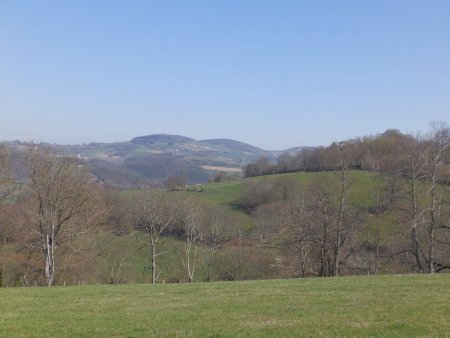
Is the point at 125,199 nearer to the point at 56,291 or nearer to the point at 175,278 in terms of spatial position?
the point at 175,278

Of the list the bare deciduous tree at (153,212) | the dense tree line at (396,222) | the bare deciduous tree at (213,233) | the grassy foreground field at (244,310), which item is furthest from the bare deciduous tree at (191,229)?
the grassy foreground field at (244,310)

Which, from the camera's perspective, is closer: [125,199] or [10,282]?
[10,282]

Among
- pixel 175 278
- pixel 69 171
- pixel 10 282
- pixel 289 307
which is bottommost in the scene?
pixel 175 278

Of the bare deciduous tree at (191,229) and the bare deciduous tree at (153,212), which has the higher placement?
the bare deciduous tree at (153,212)

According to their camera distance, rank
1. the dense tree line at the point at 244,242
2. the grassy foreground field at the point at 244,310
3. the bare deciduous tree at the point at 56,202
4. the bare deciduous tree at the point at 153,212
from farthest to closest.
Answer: the bare deciduous tree at the point at 153,212, the dense tree line at the point at 244,242, the bare deciduous tree at the point at 56,202, the grassy foreground field at the point at 244,310

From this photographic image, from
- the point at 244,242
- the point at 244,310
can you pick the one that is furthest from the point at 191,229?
the point at 244,310

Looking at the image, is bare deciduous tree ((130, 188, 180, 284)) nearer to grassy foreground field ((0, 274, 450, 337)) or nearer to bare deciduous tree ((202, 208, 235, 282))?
bare deciduous tree ((202, 208, 235, 282))

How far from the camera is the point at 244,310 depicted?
1883 cm

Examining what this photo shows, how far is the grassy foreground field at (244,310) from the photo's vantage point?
14750mm

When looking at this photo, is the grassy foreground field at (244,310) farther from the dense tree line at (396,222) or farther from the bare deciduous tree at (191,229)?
the bare deciduous tree at (191,229)

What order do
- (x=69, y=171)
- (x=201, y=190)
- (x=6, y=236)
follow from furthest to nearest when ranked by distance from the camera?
(x=201, y=190) < (x=6, y=236) < (x=69, y=171)

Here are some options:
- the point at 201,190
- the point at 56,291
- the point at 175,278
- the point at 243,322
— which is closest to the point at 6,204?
the point at 56,291

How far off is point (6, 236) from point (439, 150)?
43.5 m

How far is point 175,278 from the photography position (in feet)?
222
